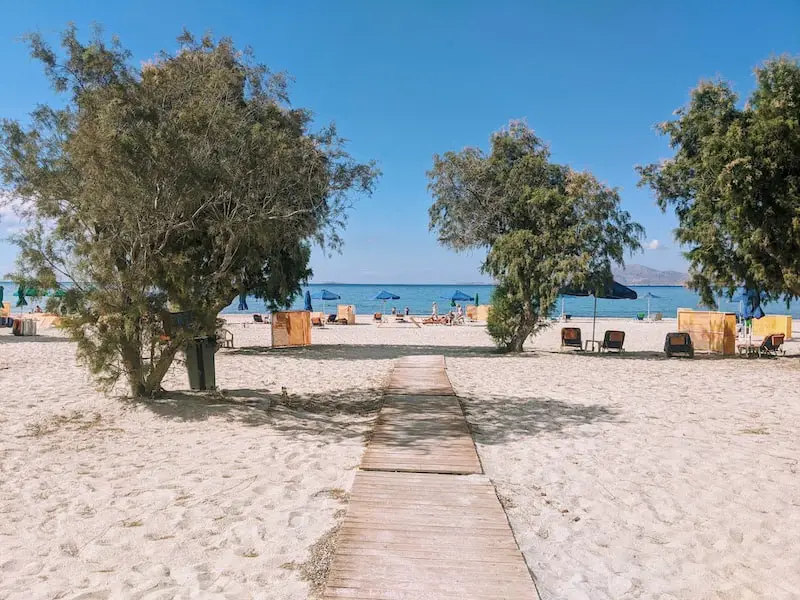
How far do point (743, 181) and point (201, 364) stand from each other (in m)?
11.7

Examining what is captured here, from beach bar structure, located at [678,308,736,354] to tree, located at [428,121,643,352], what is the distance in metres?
3.73

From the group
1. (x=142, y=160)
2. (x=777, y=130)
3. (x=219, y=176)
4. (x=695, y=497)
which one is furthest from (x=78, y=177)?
(x=777, y=130)

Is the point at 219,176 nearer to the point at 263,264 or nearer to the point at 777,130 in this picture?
the point at 263,264

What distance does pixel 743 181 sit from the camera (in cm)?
1203

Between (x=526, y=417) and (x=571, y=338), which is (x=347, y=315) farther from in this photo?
(x=526, y=417)

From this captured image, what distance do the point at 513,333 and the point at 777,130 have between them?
8.60 metres

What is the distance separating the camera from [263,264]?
17.2 meters

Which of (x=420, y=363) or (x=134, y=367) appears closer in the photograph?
(x=134, y=367)

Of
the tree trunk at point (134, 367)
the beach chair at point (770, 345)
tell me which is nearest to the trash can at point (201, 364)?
the tree trunk at point (134, 367)

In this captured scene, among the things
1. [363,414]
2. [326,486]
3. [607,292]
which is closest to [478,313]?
[607,292]

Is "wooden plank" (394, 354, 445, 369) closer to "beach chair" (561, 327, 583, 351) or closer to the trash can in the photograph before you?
the trash can

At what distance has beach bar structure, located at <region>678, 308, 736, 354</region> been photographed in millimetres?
16859

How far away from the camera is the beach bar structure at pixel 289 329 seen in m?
19.1

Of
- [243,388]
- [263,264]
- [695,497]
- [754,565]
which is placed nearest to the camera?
[754,565]
